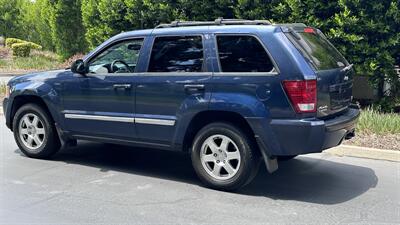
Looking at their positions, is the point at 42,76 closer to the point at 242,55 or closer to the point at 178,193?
the point at 178,193

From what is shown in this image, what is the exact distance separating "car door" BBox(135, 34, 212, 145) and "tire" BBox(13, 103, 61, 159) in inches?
58.8

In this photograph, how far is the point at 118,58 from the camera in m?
6.54

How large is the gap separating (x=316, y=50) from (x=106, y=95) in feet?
8.31

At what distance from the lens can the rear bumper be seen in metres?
5.21

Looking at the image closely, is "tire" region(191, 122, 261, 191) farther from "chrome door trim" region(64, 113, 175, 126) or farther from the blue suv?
"chrome door trim" region(64, 113, 175, 126)

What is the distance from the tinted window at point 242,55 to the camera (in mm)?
5473

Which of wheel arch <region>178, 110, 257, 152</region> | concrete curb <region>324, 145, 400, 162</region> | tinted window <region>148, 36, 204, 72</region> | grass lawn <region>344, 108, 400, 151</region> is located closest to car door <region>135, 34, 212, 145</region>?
tinted window <region>148, 36, 204, 72</region>

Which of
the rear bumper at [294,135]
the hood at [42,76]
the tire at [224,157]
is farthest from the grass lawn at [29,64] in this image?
the rear bumper at [294,135]

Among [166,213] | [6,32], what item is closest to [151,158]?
[166,213]

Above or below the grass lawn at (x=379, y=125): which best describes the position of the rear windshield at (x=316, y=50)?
above

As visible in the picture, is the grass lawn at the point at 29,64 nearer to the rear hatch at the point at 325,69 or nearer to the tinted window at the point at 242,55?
the tinted window at the point at 242,55

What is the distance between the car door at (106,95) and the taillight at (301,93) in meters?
1.94

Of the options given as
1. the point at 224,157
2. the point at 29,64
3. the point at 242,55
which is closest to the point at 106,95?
the point at 224,157

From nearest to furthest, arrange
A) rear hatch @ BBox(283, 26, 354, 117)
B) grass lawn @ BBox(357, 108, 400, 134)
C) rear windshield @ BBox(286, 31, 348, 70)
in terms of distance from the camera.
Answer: rear hatch @ BBox(283, 26, 354, 117), rear windshield @ BBox(286, 31, 348, 70), grass lawn @ BBox(357, 108, 400, 134)
